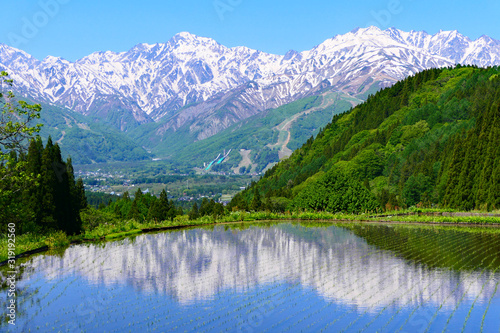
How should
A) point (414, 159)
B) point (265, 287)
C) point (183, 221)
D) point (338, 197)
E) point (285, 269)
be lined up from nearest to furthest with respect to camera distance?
point (265, 287) → point (285, 269) → point (183, 221) → point (338, 197) → point (414, 159)

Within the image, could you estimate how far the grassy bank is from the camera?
49750mm

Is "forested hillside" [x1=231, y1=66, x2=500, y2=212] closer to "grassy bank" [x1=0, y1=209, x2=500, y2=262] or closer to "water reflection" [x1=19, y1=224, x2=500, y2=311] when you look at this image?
"grassy bank" [x1=0, y1=209, x2=500, y2=262]

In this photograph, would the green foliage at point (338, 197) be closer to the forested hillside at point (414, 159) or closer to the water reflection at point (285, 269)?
the forested hillside at point (414, 159)

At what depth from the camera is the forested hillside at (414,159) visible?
91250 mm

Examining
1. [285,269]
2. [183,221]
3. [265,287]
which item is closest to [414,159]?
[183,221]

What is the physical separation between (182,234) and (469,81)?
446ft

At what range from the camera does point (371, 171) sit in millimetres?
149500

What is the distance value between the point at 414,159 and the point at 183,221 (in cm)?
7688

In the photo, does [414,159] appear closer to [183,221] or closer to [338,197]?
[338,197]

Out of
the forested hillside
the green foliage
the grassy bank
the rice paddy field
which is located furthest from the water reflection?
the forested hillside

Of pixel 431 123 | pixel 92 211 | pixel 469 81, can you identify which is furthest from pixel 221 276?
pixel 469 81

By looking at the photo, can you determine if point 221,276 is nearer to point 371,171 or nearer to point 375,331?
point 375,331

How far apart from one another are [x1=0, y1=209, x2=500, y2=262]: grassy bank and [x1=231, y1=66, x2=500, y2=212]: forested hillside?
7.02 meters

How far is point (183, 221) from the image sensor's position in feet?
266
